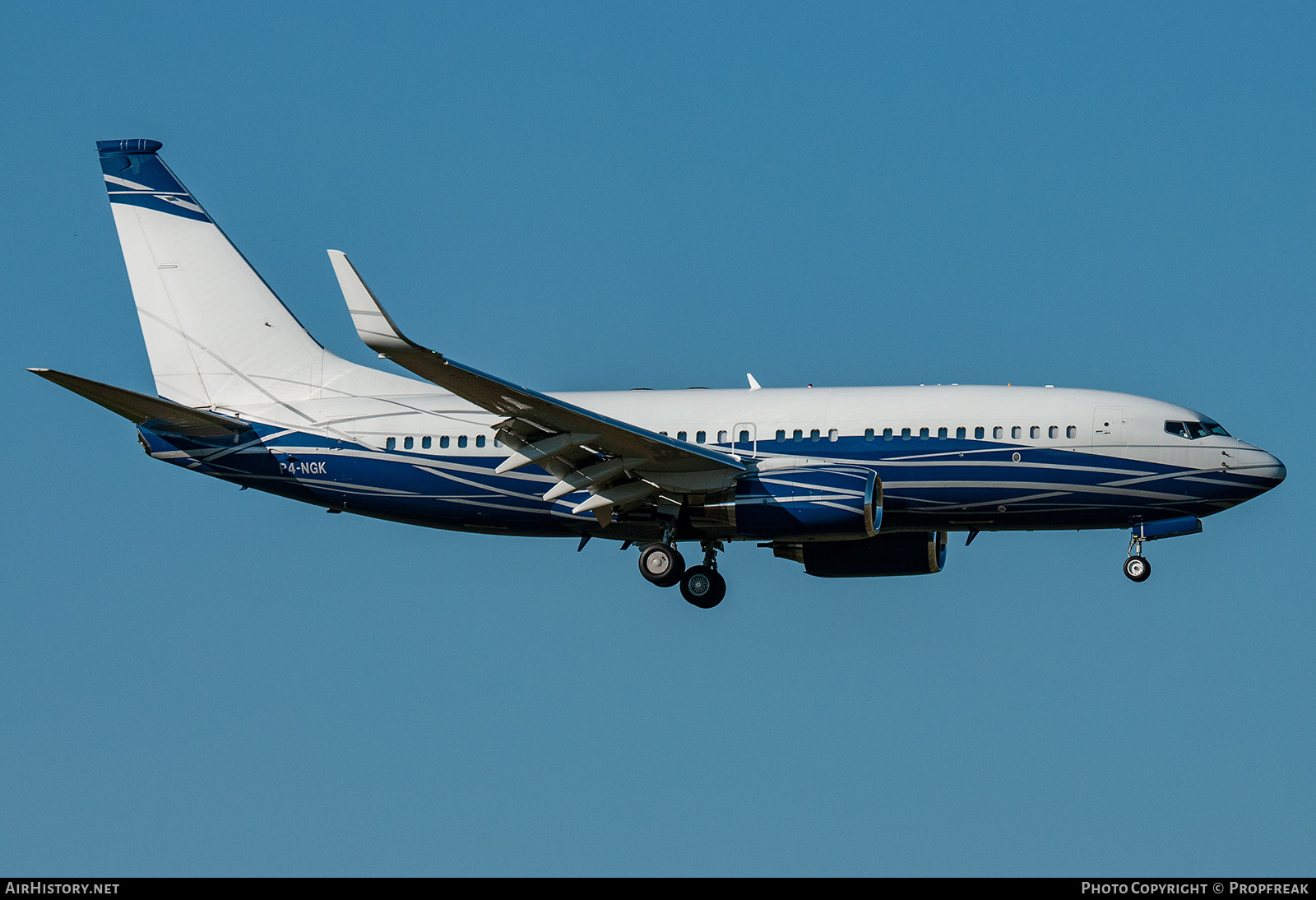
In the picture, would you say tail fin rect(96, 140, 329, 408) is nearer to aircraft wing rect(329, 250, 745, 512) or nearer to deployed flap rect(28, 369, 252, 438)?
deployed flap rect(28, 369, 252, 438)

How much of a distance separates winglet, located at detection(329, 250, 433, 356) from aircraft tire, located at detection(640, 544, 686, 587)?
10647 mm

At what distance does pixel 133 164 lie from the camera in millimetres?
47625

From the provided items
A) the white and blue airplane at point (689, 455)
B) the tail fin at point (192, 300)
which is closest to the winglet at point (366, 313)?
the white and blue airplane at point (689, 455)

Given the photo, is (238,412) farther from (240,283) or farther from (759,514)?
(759,514)

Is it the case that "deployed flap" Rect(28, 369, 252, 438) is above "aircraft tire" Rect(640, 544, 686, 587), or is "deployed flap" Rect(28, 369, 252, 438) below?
above

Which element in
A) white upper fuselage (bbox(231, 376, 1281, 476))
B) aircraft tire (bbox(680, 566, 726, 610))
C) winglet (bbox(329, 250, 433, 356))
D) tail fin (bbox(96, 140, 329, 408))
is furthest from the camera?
tail fin (bbox(96, 140, 329, 408))

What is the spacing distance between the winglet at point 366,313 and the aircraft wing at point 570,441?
23cm

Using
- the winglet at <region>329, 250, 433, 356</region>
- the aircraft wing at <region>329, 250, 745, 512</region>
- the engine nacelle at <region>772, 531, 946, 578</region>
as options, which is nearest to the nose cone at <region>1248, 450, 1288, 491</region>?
the engine nacelle at <region>772, 531, 946, 578</region>

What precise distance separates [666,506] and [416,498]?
21.7 feet

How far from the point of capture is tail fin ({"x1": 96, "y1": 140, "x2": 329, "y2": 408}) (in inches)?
1817

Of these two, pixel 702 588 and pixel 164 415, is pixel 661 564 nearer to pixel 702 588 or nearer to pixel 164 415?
pixel 702 588

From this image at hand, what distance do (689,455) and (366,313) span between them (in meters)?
9.53

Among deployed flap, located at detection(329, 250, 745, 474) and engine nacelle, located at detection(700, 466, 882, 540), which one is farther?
engine nacelle, located at detection(700, 466, 882, 540)

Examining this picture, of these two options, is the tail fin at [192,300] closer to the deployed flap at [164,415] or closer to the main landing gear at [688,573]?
the deployed flap at [164,415]
